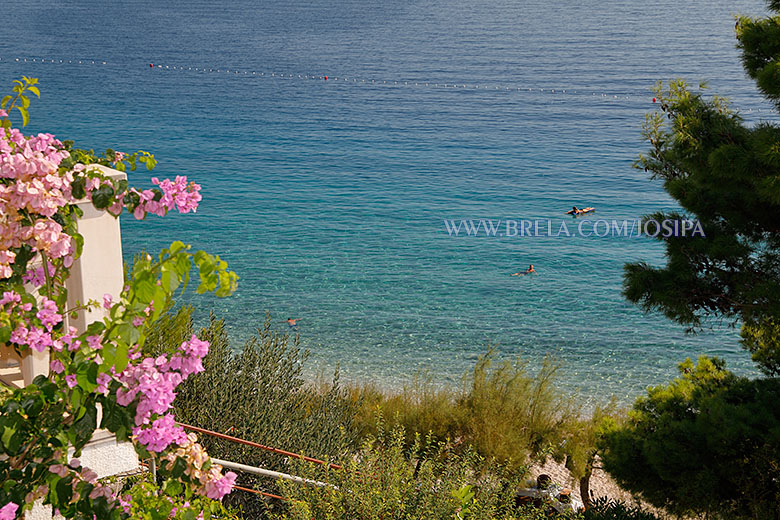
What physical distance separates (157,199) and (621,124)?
34.4 m

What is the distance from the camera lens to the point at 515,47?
5438cm

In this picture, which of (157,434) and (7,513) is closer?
(7,513)

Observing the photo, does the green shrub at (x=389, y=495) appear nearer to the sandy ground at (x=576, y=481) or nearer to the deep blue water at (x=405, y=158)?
the sandy ground at (x=576, y=481)

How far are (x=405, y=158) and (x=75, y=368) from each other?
27.1 m

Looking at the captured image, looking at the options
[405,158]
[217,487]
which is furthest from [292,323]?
[405,158]

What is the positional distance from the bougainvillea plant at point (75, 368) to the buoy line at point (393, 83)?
3742 centimetres

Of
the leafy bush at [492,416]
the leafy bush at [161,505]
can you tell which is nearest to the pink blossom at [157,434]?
the leafy bush at [161,505]

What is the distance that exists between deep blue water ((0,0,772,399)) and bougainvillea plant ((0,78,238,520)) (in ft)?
18.0

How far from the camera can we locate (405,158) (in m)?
28.2

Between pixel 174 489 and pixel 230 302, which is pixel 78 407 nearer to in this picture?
pixel 174 489

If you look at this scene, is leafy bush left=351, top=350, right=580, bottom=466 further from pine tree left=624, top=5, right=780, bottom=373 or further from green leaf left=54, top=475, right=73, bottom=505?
green leaf left=54, top=475, right=73, bottom=505

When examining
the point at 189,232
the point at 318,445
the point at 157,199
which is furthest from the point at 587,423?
the point at 189,232

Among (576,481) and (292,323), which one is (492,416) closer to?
(576,481)

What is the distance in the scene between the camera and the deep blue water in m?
14.5
